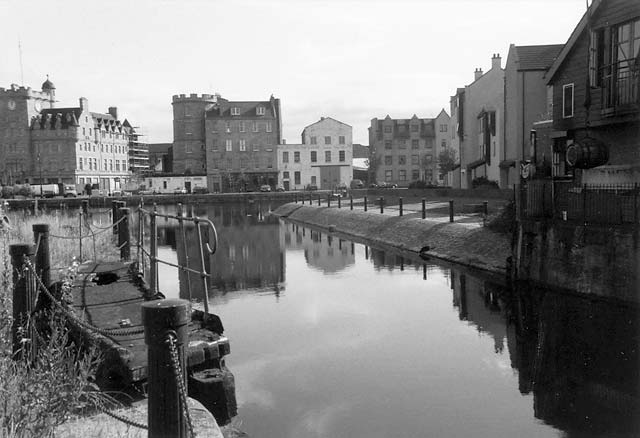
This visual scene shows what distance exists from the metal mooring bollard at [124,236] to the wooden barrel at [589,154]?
49.9ft

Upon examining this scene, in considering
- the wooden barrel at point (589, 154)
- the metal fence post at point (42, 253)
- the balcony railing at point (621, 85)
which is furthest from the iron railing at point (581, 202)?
the metal fence post at point (42, 253)

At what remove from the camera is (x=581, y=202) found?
17453mm

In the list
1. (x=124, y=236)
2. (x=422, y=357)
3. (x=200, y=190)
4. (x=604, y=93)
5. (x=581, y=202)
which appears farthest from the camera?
(x=200, y=190)

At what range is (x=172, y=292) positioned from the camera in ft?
61.7

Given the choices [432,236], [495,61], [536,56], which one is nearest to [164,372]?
[432,236]

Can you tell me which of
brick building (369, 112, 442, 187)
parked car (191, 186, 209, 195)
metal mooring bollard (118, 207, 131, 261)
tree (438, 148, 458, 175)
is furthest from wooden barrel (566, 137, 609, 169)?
brick building (369, 112, 442, 187)

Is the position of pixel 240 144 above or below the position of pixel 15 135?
below

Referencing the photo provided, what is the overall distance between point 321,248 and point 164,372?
2821 centimetres

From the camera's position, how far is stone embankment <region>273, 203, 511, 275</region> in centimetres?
2325

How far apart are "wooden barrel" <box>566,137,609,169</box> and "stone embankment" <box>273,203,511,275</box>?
363 cm

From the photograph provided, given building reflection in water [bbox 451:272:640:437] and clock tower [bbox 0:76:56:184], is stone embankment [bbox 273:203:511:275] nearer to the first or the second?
building reflection in water [bbox 451:272:640:437]

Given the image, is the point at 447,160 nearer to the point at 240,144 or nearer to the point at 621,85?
the point at 240,144

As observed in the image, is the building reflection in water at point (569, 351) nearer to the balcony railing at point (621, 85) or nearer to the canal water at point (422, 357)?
the canal water at point (422, 357)

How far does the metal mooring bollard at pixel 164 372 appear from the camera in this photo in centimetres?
410
